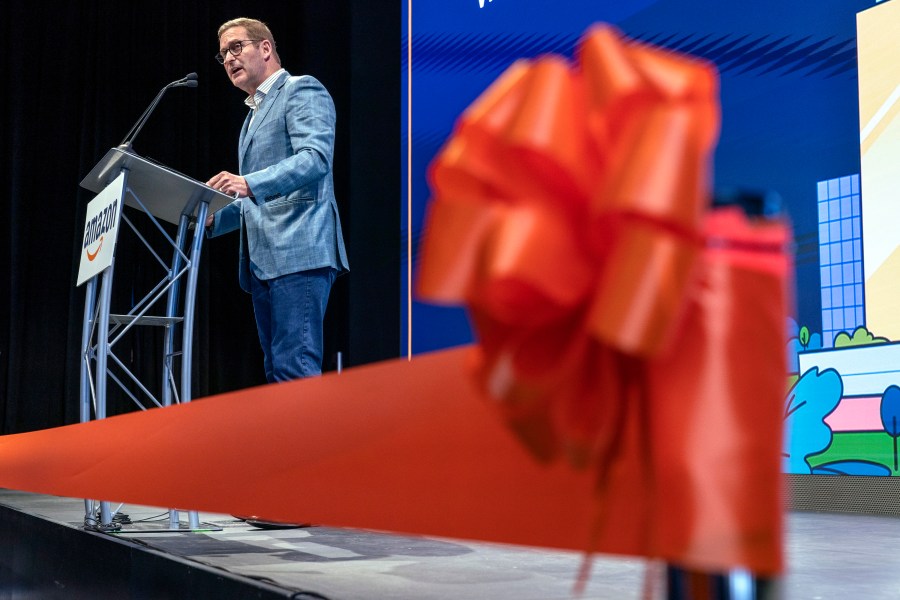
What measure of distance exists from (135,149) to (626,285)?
529 centimetres

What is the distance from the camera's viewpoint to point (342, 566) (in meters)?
1.52

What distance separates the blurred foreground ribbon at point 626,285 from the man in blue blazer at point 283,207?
5.61 feet

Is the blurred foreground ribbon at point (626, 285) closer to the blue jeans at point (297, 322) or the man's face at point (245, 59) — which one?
the blue jeans at point (297, 322)

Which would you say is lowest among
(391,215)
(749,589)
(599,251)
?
(749,589)

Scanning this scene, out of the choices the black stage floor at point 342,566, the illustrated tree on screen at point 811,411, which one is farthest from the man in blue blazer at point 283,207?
the illustrated tree on screen at point 811,411

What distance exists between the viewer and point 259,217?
220 centimetres

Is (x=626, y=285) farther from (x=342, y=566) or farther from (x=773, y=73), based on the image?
(x=773, y=73)

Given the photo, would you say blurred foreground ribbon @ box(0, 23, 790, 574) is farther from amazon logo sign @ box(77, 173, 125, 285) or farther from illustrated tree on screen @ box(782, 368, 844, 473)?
illustrated tree on screen @ box(782, 368, 844, 473)

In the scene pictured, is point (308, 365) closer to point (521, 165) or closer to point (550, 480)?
point (550, 480)

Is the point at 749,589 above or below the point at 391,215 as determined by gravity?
below

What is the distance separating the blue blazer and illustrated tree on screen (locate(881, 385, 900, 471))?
5.41 feet

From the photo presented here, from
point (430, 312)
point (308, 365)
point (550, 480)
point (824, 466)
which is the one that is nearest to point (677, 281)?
point (550, 480)

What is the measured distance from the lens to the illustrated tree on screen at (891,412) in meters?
2.70

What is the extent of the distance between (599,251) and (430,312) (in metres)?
4.29
